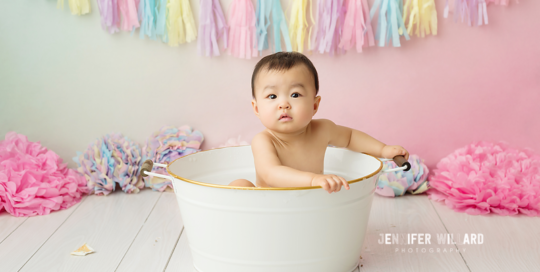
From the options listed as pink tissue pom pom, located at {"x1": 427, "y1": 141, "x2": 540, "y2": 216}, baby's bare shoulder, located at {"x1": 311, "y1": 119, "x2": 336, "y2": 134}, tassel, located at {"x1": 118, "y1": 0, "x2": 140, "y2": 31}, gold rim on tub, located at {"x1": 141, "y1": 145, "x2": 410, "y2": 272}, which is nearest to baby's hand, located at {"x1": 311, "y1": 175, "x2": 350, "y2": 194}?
gold rim on tub, located at {"x1": 141, "y1": 145, "x2": 410, "y2": 272}

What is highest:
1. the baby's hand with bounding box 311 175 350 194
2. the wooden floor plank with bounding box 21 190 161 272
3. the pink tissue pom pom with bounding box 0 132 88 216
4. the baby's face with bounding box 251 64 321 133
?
the baby's face with bounding box 251 64 321 133

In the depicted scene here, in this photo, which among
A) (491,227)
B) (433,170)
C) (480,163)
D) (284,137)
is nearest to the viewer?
(284,137)

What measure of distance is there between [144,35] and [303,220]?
3.63ft

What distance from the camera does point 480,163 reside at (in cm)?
161

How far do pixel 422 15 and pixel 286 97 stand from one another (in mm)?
787

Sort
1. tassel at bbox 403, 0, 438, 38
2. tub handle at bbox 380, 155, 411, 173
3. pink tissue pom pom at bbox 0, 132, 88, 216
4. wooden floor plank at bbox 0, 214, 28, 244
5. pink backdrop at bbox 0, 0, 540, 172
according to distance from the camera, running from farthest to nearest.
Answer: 1. pink backdrop at bbox 0, 0, 540, 172
2. tassel at bbox 403, 0, 438, 38
3. pink tissue pom pom at bbox 0, 132, 88, 216
4. wooden floor plank at bbox 0, 214, 28, 244
5. tub handle at bbox 380, 155, 411, 173

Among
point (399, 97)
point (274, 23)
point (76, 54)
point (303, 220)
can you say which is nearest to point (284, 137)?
point (303, 220)

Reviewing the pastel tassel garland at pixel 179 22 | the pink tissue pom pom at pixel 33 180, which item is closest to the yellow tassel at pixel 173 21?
the pastel tassel garland at pixel 179 22

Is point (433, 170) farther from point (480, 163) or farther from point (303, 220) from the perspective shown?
point (303, 220)

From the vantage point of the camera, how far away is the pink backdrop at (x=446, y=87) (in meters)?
1.73

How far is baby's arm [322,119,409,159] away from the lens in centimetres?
128

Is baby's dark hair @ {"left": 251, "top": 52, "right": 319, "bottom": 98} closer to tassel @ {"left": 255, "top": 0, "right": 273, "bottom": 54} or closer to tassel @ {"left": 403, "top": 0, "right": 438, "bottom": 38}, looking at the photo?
tassel @ {"left": 255, "top": 0, "right": 273, "bottom": 54}

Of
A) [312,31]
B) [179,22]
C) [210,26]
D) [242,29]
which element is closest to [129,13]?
[179,22]

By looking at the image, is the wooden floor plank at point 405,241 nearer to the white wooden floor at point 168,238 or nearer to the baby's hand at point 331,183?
the white wooden floor at point 168,238
